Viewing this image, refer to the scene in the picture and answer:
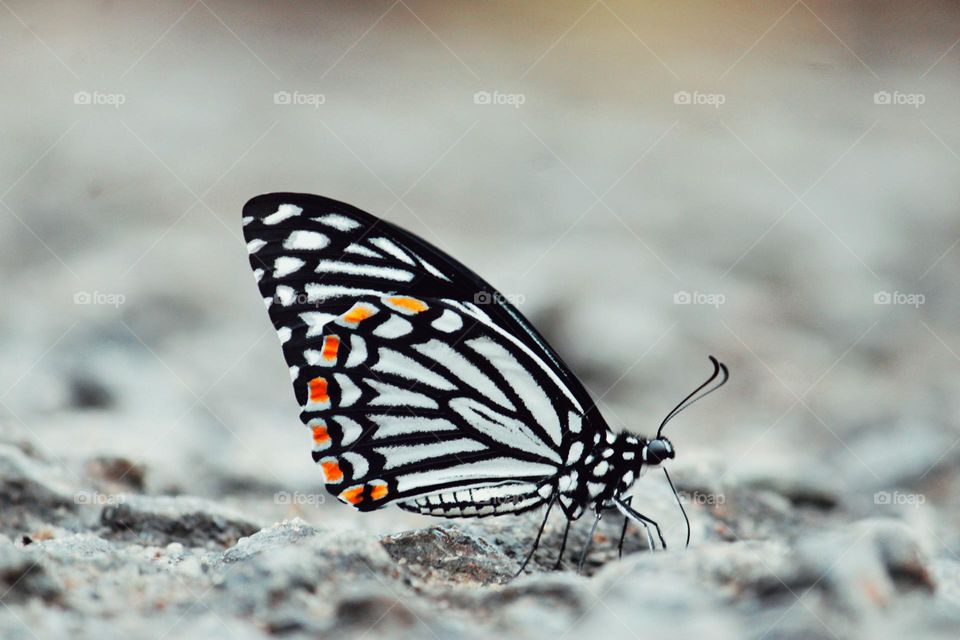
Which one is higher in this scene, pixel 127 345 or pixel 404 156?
pixel 404 156

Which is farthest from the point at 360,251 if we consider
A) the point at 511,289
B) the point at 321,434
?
the point at 511,289

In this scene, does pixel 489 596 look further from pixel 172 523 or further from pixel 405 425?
pixel 172 523

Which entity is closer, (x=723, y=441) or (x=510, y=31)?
(x=723, y=441)

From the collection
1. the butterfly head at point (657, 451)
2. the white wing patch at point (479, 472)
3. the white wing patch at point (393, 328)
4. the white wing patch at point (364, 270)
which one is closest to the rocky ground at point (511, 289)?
the white wing patch at point (479, 472)

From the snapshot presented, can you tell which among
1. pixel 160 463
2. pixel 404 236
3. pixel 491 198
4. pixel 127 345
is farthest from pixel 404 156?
pixel 404 236

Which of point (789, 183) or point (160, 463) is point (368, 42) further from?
point (160, 463)

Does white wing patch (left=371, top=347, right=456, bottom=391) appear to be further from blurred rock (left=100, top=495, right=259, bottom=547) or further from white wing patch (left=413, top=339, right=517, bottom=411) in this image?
blurred rock (left=100, top=495, right=259, bottom=547)
